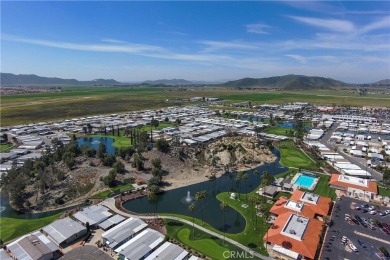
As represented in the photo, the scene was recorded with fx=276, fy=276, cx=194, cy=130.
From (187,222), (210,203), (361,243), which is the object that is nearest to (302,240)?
(361,243)

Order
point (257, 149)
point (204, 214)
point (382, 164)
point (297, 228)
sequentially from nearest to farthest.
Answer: point (297, 228)
point (204, 214)
point (382, 164)
point (257, 149)

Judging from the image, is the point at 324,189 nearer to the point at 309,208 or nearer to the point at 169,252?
the point at 309,208

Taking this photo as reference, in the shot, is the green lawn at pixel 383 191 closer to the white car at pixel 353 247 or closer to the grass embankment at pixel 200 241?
the white car at pixel 353 247

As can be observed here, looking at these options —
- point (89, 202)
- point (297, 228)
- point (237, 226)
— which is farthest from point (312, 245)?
point (89, 202)

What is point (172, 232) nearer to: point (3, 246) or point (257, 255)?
point (257, 255)

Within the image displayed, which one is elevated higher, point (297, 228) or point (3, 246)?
point (297, 228)

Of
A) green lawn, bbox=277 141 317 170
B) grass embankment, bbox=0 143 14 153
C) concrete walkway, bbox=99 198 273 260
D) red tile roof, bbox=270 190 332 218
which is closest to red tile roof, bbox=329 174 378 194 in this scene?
red tile roof, bbox=270 190 332 218

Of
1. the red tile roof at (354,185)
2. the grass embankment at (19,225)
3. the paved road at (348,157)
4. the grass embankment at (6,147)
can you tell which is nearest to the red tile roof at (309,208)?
the red tile roof at (354,185)
